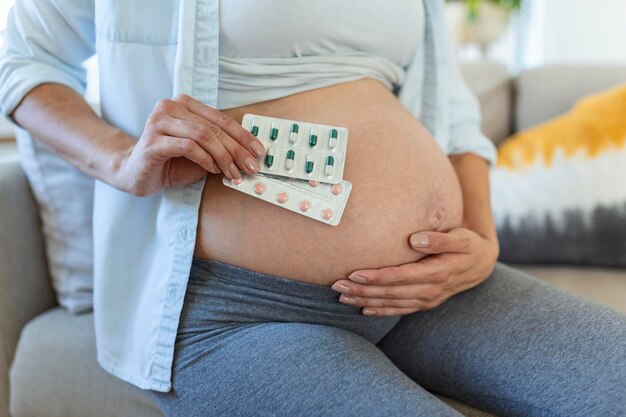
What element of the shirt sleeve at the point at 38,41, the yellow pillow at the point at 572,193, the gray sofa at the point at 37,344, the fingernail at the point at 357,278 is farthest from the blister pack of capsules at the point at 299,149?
the yellow pillow at the point at 572,193

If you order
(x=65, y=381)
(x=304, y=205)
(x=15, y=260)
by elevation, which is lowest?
(x=65, y=381)

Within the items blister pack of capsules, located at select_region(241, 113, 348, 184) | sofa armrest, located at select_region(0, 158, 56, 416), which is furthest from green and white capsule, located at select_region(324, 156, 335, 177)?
sofa armrest, located at select_region(0, 158, 56, 416)

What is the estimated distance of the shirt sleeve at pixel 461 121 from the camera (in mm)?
1001

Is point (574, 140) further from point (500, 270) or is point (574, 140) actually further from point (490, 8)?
point (490, 8)

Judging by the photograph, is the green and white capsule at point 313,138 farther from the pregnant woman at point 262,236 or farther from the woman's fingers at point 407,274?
the woman's fingers at point 407,274

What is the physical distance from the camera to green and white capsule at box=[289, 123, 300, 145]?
0.71m

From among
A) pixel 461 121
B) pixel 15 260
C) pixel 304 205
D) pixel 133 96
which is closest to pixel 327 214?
pixel 304 205

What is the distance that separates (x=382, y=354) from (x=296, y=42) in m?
0.41

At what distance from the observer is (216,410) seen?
0.67 meters

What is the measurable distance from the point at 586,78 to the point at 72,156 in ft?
4.17

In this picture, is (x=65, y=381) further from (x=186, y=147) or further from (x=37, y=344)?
(x=186, y=147)

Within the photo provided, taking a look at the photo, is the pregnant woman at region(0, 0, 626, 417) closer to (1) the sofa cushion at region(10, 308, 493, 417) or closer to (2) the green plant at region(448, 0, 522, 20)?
(1) the sofa cushion at region(10, 308, 493, 417)

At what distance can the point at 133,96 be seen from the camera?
747 mm

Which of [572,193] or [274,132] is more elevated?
[274,132]
